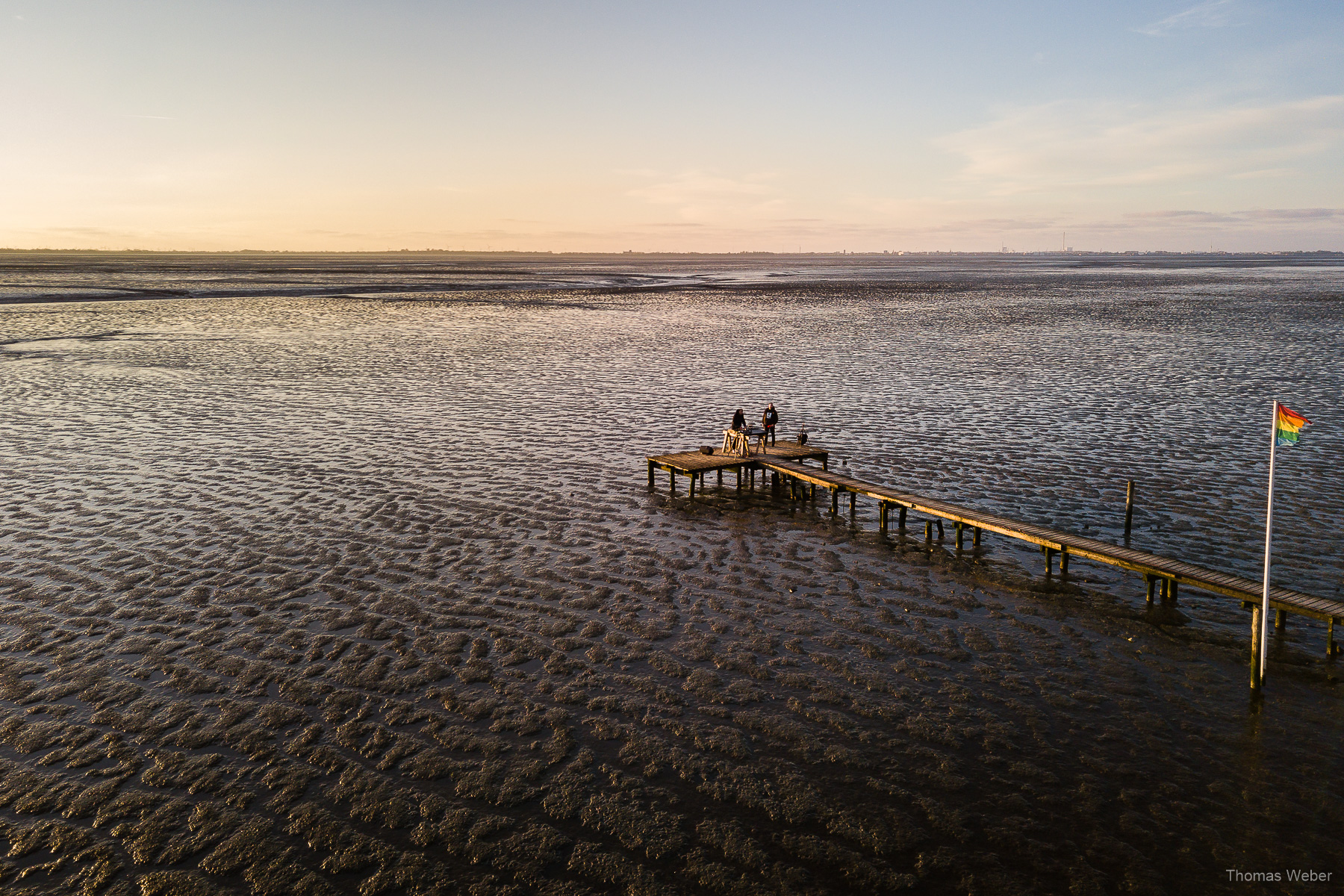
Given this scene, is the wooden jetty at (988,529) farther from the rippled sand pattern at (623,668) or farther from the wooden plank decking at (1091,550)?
the rippled sand pattern at (623,668)

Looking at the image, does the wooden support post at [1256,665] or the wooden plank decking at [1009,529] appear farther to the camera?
the wooden plank decking at [1009,529]

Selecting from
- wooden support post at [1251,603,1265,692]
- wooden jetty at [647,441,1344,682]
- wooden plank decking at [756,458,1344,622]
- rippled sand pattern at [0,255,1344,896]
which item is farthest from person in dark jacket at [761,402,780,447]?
wooden support post at [1251,603,1265,692]

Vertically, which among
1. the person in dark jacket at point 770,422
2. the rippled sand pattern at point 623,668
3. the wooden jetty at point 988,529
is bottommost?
the rippled sand pattern at point 623,668

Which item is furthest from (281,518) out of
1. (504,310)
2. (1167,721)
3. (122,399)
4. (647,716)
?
(504,310)

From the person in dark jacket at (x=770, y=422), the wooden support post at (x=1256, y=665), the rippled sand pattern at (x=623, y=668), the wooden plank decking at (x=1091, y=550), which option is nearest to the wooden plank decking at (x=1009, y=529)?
the wooden plank decking at (x=1091, y=550)

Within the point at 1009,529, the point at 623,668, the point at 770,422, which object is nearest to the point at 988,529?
the point at 1009,529

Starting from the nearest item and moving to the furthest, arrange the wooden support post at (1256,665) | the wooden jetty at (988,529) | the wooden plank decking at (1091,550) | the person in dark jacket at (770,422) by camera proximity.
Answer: the wooden support post at (1256,665)
the wooden plank decking at (1091,550)
the wooden jetty at (988,529)
the person in dark jacket at (770,422)
